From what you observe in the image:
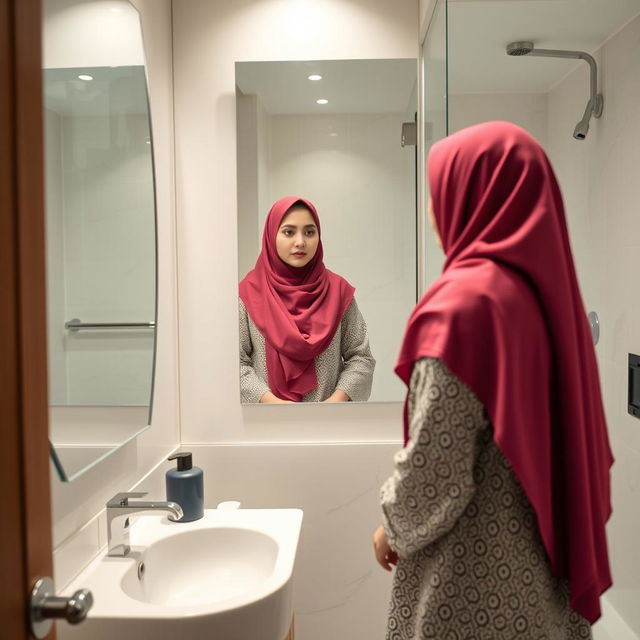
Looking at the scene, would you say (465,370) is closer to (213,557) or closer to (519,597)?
(519,597)

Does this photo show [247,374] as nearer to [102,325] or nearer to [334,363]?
[334,363]

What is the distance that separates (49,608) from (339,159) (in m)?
1.42

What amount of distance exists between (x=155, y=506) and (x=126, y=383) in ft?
0.91

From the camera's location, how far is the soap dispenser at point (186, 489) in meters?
1.50

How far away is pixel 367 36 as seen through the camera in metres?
1.81

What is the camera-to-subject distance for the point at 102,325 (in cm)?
A: 124

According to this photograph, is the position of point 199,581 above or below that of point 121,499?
below

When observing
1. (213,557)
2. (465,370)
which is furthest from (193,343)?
(465,370)

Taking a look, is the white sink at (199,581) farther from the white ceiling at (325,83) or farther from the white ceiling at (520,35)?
the white ceiling at (520,35)

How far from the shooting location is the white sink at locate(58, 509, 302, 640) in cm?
104

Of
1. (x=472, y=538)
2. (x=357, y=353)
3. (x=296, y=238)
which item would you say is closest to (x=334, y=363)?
(x=357, y=353)

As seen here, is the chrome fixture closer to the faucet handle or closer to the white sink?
the white sink

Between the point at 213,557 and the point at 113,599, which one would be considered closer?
the point at 113,599

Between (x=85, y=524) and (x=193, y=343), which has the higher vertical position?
(x=193, y=343)
